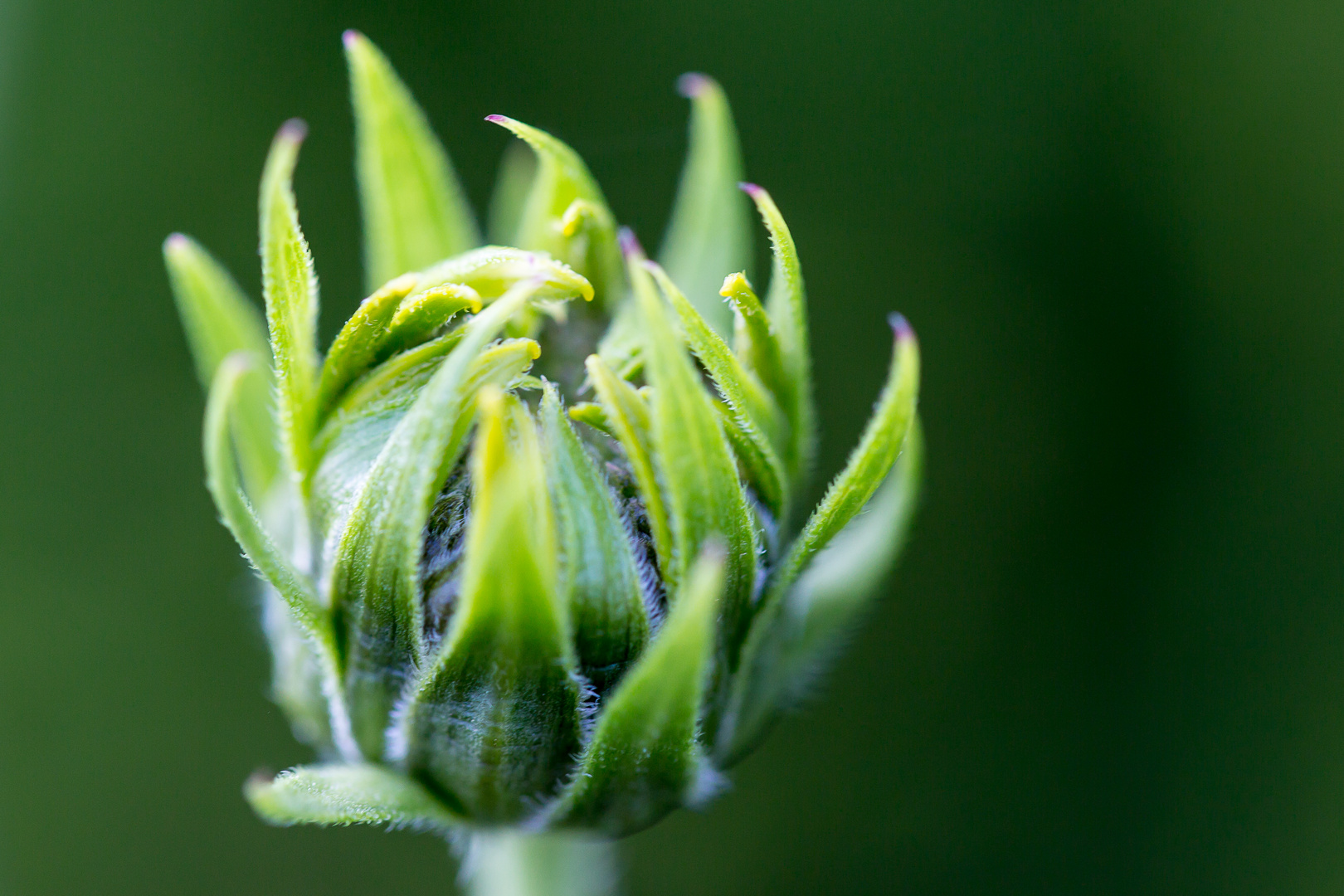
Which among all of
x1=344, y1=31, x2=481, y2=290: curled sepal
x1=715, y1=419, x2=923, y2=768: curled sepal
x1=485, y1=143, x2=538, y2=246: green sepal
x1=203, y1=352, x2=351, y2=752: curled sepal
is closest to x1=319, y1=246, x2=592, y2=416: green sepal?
x1=203, y1=352, x2=351, y2=752: curled sepal

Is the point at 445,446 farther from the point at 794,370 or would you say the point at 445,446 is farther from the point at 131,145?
the point at 131,145

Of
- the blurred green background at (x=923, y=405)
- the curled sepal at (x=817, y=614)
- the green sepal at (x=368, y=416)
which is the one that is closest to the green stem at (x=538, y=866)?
the curled sepal at (x=817, y=614)

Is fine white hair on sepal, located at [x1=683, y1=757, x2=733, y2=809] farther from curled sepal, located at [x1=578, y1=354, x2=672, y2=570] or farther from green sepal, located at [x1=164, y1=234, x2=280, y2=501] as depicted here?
green sepal, located at [x1=164, y1=234, x2=280, y2=501]

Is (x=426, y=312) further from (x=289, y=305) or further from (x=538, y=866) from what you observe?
(x=538, y=866)

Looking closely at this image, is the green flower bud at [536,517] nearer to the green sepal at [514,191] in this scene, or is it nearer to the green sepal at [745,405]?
the green sepal at [745,405]

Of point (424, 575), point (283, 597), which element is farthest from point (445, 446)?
point (283, 597)

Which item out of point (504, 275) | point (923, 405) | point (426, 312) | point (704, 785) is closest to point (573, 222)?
point (504, 275)
